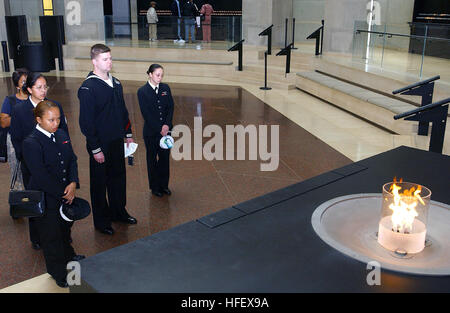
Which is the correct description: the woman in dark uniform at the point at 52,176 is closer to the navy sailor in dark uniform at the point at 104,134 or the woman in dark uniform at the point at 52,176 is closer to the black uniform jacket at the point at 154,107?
the navy sailor in dark uniform at the point at 104,134

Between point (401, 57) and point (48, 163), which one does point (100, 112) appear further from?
point (401, 57)

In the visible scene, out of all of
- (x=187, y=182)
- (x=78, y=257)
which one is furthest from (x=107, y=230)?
(x=187, y=182)

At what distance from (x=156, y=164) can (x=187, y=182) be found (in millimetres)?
730

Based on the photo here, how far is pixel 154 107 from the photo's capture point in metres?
5.34

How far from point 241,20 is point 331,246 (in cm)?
1525

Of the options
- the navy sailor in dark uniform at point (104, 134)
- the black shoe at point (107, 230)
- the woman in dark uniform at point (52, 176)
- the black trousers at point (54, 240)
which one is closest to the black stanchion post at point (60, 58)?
the navy sailor in dark uniform at point (104, 134)

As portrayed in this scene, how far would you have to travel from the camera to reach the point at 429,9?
1527cm

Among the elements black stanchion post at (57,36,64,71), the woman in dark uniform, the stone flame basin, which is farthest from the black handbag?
black stanchion post at (57,36,64,71)

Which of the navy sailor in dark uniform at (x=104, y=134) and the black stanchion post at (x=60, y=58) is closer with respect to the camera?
the navy sailor in dark uniform at (x=104, y=134)

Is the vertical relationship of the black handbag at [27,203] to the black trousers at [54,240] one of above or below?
above

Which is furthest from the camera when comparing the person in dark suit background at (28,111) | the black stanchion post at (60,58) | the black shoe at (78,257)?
the black stanchion post at (60,58)

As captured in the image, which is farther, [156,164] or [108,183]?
[156,164]

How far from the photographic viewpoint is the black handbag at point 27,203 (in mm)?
3363
